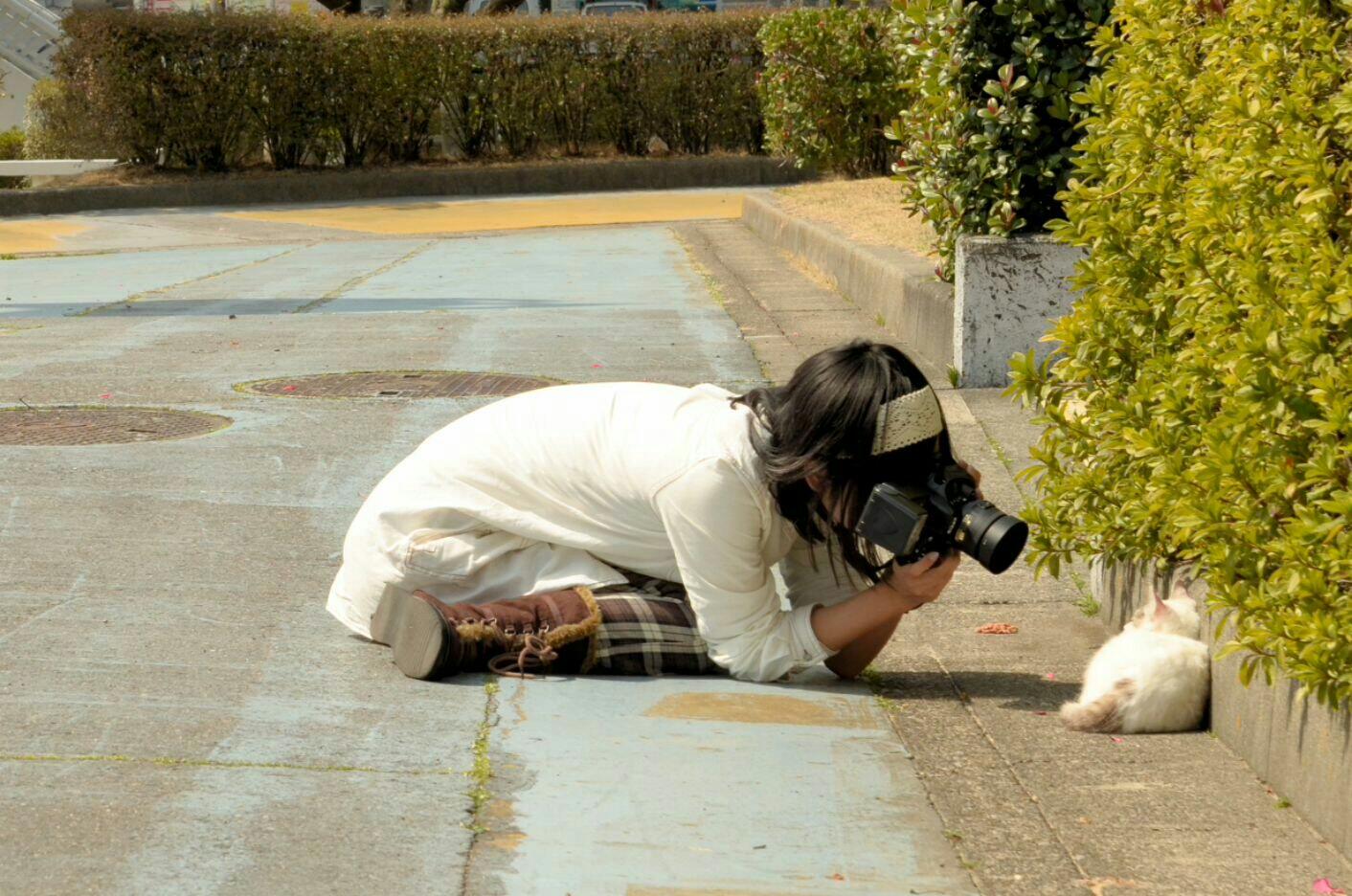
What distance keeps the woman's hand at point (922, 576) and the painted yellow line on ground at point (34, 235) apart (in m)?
13.1

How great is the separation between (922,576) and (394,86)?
19.8 meters

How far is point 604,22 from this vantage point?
22.9 metres

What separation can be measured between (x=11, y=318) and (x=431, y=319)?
100 inches

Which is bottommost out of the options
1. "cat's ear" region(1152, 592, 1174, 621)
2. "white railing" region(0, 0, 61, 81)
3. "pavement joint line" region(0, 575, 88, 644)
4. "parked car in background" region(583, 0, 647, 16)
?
"pavement joint line" region(0, 575, 88, 644)

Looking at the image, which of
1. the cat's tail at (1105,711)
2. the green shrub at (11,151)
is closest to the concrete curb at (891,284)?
the cat's tail at (1105,711)

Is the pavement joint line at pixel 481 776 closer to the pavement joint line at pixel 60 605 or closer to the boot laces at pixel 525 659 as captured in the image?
the boot laces at pixel 525 659

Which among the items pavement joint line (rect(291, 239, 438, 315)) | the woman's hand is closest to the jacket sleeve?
the woman's hand

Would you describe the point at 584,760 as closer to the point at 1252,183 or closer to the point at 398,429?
the point at 1252,183

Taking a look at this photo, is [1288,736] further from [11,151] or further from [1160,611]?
[11,151]

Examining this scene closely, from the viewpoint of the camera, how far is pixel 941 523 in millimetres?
3666

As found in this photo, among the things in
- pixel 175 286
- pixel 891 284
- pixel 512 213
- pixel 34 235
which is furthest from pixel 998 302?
pixel 34 235

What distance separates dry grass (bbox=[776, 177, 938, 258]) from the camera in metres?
10.5

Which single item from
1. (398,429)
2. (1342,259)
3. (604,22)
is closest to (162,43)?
(604,22)

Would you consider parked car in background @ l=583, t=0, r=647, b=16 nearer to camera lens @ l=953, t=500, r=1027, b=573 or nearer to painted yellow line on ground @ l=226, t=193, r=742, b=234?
painted yellow line on ground @ l=226, t=193, r=742, b=234
